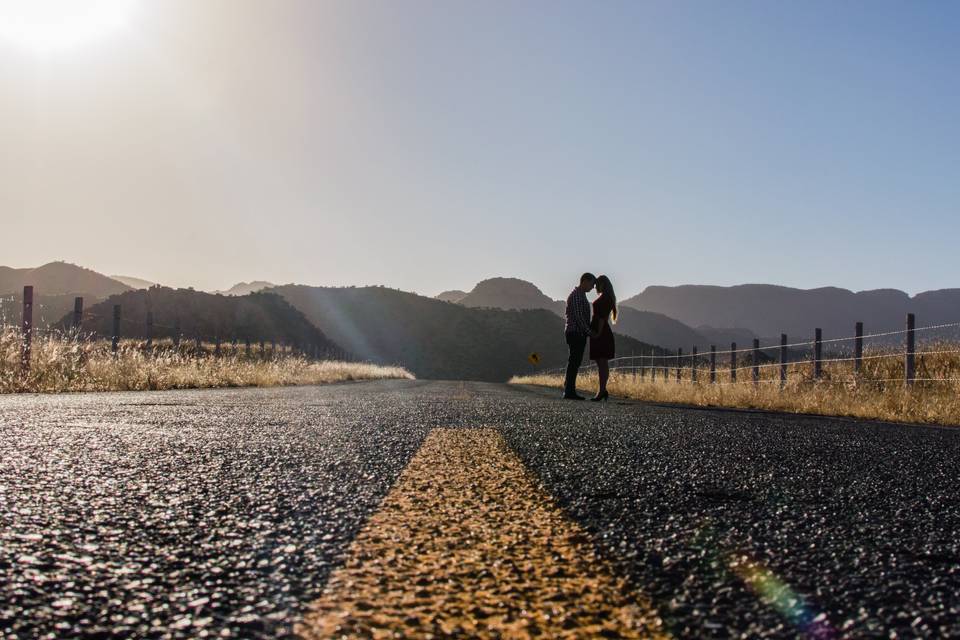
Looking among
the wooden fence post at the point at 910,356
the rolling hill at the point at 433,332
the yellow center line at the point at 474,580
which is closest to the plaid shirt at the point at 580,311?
the wooden fence post at the point at 910,356

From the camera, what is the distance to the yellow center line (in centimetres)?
114

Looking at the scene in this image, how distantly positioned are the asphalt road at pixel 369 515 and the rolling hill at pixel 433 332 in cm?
10300

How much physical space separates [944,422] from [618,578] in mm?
8589

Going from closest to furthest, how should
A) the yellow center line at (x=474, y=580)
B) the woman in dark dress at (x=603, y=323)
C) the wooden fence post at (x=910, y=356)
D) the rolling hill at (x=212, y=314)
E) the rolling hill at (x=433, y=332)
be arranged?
the yellow center line at (x=474, y=580) → the woman in dark dress at (x=603, y=323) → the wooden fence post at (x=910, y=356) → the rolling hill at (x=212, y=314) → the rolling hill at (x=433, y=332)

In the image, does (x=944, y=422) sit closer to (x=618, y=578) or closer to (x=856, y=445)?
(x=856, y=445)

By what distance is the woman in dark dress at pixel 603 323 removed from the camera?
37.2 ft

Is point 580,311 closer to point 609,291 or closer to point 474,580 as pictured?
point 609,291

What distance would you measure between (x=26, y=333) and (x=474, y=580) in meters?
14.3

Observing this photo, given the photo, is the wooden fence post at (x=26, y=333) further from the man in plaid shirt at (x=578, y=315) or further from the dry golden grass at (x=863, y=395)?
the dry golden grass at (x=863, y=395)

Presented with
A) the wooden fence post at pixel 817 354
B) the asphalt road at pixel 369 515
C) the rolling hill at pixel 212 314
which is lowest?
the asphalt road at pixel 369 515

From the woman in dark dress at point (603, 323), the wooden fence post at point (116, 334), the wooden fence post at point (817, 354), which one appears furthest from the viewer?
the wooden fence post at point (116, 334)

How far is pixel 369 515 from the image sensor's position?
2035 millimetres

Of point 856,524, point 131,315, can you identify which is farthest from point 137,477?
point 131,315

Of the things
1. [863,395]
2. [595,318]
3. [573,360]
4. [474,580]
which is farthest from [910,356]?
[474,580]
